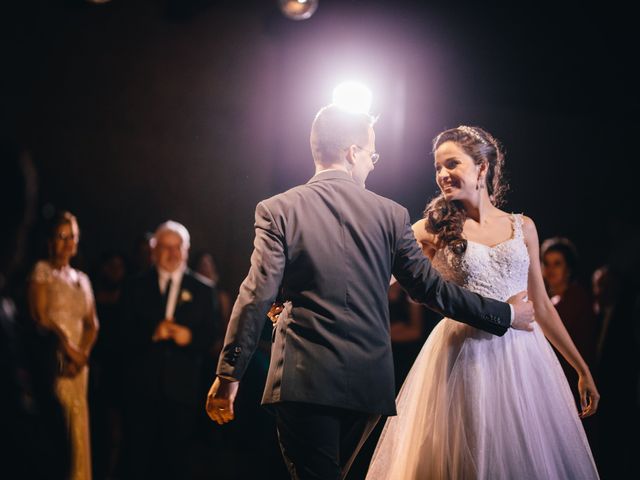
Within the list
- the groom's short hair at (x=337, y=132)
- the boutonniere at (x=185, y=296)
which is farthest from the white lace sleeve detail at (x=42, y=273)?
the groom's short hair at (x=337, y=132)

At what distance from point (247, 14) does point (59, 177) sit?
1.99m

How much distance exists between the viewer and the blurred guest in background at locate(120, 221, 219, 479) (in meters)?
3.67

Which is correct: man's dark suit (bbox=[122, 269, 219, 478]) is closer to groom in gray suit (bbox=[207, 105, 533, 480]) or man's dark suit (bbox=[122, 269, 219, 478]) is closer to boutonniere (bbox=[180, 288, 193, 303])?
boutonniere (bbox=[180, 288, 193, 303])

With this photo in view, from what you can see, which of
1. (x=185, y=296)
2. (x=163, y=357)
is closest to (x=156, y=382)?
(x=163, y=357)

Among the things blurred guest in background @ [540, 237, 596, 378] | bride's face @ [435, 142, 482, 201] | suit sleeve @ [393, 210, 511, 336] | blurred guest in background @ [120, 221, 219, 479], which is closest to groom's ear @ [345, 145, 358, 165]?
suit sleeve @ [393, 210, 511, 336]

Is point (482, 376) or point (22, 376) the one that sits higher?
point (22, 376)

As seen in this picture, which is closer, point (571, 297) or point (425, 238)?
point (425, 238)

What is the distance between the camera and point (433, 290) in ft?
7.04

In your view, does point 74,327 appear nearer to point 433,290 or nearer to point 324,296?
point 324,296

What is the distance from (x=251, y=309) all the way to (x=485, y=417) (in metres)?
0.92

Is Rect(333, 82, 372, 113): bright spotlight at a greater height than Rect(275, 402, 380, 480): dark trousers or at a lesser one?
greater

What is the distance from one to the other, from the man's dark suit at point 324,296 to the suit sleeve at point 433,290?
0.02m

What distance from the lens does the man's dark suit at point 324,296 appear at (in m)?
1.94

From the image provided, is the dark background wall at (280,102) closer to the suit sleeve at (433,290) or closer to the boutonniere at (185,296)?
the boutonniere at (185,296)
